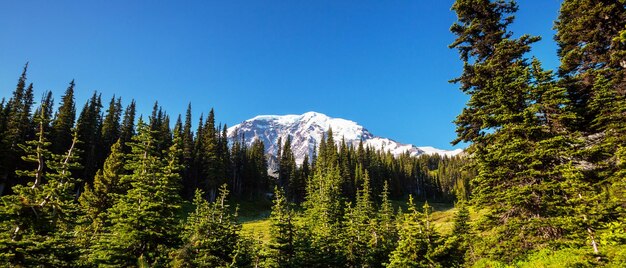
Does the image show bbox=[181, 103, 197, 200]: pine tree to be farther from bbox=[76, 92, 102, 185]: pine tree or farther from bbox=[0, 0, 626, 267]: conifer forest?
bbox=[0, 0, 626, 267]: conifer forest

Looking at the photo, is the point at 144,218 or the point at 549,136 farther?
the point at 549,136

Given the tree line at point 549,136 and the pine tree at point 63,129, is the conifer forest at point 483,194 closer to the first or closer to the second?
the tree line at point 549,136

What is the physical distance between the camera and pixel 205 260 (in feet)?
52.2

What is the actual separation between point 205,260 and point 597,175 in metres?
19.7

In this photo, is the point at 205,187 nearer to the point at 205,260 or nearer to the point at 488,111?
the point at 205,260

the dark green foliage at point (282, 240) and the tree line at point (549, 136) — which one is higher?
the tree line at point (549, 136)

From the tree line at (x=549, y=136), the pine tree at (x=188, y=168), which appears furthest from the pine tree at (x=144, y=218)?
the pine tree at (x=188, y=168)

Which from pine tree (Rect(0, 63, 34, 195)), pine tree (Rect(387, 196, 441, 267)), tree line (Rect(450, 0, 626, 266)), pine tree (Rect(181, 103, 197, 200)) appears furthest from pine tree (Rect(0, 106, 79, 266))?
pine tree (Rect(181, 103, 197, 200))

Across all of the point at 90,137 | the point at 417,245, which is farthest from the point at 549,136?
the point at 90,137

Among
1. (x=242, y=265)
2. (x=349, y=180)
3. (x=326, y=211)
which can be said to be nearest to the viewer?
(x=242, y=265)

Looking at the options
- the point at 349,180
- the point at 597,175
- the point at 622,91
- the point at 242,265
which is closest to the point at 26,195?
the point at 242,265

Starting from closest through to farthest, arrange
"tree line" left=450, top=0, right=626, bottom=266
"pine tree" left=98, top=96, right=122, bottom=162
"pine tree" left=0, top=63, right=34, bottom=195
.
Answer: "tree line" left=450, top=0, right=626, bottom=266 < "pine tree" left=0, top=63, right=34, bottom=195 < "pine tree" left=98, top=96, right=122, bottom=162

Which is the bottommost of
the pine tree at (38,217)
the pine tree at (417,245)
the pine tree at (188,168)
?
the pine tree at (417,245)

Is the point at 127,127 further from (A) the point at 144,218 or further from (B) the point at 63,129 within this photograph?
(A) the point at 144,218
